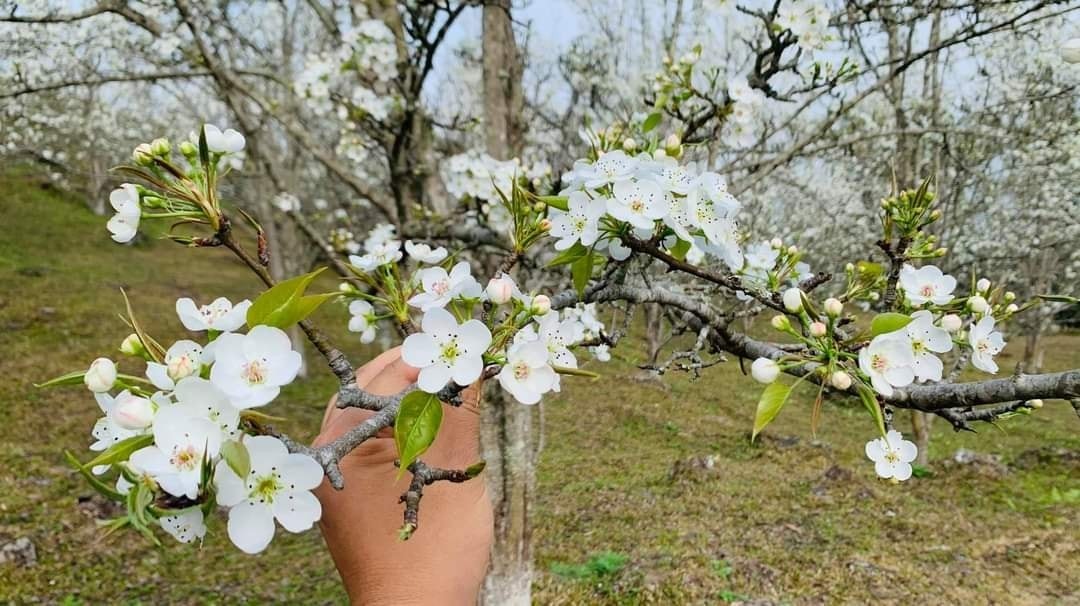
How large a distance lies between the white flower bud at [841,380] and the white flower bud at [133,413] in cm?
78

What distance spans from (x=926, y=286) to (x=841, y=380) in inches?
19.1

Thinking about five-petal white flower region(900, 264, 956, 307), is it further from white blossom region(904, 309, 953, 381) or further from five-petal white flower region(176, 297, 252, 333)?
five-petal white flower region(176, 297, 252, 333)

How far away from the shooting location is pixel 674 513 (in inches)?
235

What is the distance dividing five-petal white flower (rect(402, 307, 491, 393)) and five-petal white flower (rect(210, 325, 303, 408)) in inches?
5.3

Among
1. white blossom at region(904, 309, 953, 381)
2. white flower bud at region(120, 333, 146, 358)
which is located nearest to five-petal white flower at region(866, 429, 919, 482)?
white blossom at region(904, 309, 953, 381)

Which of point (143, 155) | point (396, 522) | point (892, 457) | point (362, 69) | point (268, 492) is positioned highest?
point (362, 69)

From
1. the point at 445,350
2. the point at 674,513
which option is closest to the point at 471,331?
the point at 445,350

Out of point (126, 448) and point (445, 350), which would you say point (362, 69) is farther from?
point (126, 448)

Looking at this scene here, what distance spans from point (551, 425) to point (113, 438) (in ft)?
29.4

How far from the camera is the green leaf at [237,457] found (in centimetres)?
65

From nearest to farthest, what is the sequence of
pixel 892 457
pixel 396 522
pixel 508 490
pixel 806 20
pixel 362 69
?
pixel 892 457, pixel 396 522, pixel 806 20, pixel 508 490, pixel 362 69

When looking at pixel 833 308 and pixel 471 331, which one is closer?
pixel 471 331

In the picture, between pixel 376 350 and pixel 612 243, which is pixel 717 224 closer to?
pixel 612 243

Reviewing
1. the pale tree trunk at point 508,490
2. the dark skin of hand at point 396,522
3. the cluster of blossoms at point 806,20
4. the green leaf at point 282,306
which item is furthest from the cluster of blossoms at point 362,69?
the green leaf at point 282,306
